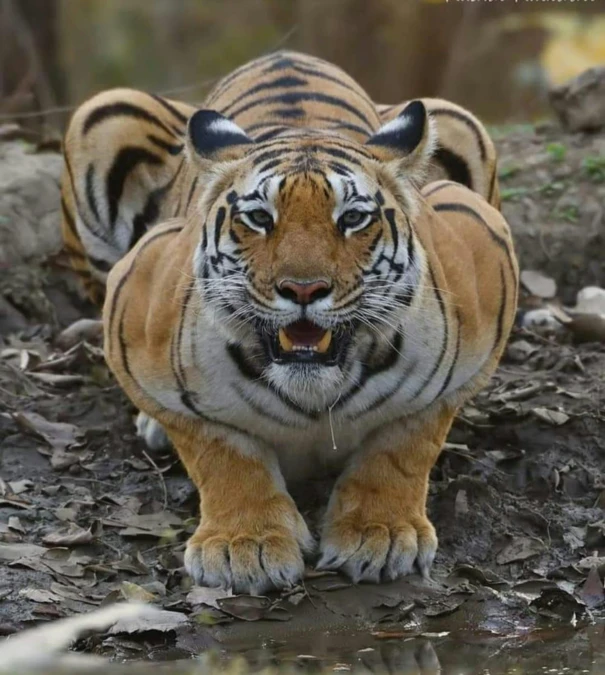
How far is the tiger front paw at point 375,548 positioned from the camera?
4.11m

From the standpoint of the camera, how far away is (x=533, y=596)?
4.19 metres

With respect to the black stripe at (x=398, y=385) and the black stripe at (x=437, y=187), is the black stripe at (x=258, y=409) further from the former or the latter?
the black stripe at (x=437, y=187)

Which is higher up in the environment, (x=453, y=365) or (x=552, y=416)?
(x=453, y=365)

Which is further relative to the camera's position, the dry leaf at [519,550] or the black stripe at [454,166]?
the black stripe at [454,166]

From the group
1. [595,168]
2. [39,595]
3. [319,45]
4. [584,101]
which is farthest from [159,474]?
[319,45]

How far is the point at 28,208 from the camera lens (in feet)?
23.4

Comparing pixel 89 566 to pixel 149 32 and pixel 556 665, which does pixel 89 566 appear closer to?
pixel 556 665

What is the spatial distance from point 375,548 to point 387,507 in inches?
6.8

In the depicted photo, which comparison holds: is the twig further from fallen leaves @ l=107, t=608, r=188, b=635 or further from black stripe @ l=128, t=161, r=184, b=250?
black stripe @ l=128, t=161, r=184, b=250

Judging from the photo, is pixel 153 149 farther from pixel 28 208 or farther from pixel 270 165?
pixel 270 165

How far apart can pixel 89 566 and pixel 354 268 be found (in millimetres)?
1346

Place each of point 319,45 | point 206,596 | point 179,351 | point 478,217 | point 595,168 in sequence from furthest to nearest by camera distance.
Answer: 1. point 319,45
2. point 595,168
3. point 478,217
4. point 179,351
5. point 206,596

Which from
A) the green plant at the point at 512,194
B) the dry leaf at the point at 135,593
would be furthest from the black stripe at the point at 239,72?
the dry leaf at the point at 135,593

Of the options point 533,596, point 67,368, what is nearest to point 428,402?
point 533,596
